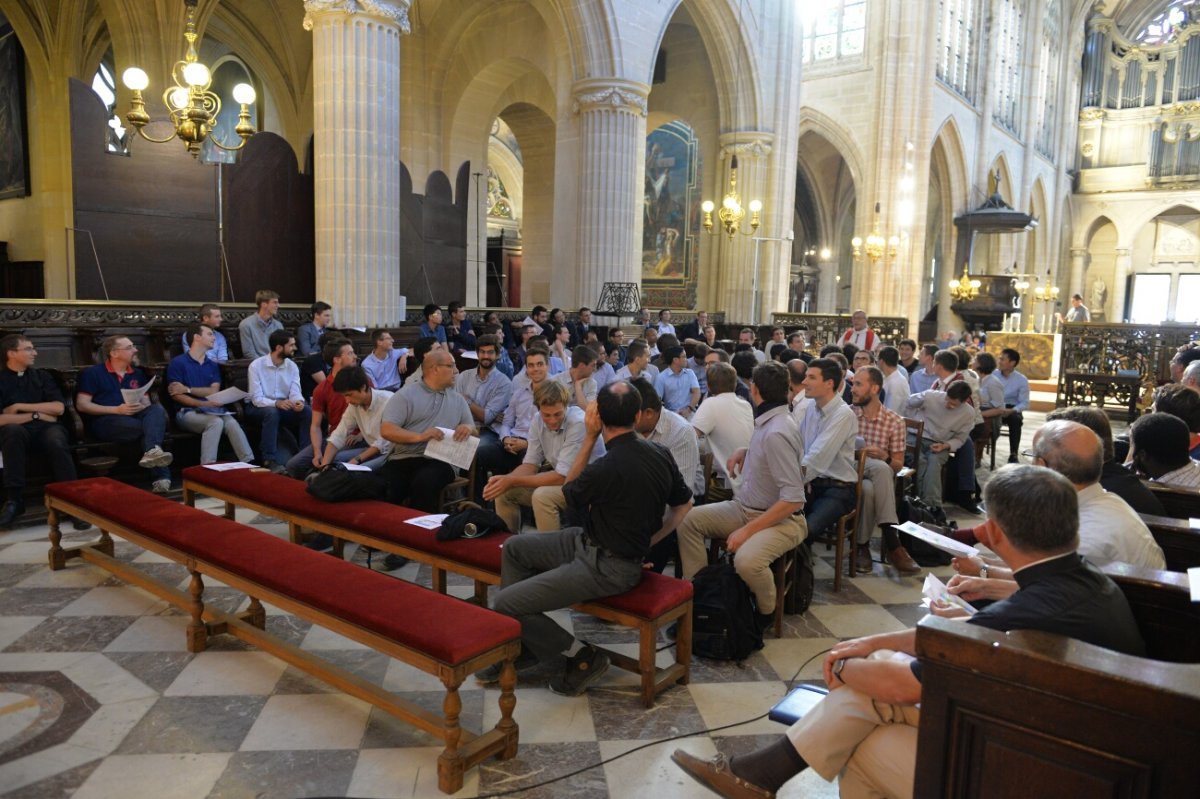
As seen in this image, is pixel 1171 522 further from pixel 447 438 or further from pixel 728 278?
pixel 728 278

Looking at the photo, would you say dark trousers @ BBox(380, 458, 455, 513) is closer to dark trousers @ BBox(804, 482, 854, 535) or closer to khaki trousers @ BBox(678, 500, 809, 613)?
khaki trousers @ BBox(678, 500, 809, 613)

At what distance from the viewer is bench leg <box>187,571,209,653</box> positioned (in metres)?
3.44

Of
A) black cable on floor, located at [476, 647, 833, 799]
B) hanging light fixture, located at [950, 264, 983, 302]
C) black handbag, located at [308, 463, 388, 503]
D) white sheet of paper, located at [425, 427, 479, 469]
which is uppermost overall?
hanging light fixture, located at [950, 264, 983, 302]

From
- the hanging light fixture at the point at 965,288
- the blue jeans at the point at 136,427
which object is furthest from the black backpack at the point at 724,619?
the hanging light fixture at the point at 965,288

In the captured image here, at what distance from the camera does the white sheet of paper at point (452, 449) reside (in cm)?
477

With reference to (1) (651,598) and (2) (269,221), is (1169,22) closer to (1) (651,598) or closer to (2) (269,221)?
(2) (269,221)

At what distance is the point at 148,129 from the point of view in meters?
10.8

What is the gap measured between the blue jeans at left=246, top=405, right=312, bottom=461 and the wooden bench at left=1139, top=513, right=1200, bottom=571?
5.79 metres

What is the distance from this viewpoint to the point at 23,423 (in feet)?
17.5

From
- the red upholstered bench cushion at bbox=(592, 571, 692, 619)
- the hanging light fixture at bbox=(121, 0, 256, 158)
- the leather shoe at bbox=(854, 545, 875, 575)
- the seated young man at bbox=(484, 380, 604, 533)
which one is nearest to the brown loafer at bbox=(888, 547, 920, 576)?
the leather shoe at bbox=(854, 545, 875, 575)

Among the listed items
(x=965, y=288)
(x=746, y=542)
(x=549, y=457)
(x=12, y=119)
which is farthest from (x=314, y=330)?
(x=965, y=288)

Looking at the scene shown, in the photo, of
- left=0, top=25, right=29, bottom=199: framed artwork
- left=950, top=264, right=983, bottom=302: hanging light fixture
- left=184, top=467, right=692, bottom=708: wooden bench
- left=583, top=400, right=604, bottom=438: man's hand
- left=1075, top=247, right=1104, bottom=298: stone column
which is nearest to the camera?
left=184, top=467, right=692, bottom=708: wooden bench

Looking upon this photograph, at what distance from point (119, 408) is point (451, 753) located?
454 cm

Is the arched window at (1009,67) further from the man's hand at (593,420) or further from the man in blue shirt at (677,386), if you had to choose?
the man's hand at (593,420)
